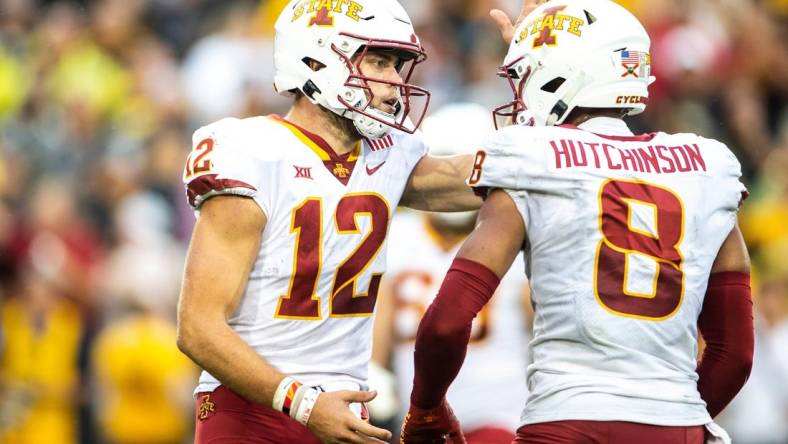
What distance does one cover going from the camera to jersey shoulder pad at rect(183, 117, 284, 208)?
4.43m

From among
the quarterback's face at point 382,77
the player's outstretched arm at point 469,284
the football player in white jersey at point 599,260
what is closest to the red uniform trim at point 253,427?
the football player in white jersey at point 599,260

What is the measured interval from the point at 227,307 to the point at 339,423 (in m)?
0.51

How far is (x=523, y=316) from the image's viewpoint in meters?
6.53

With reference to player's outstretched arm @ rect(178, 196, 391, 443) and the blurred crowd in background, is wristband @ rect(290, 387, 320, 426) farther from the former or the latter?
the blurred crowd in background

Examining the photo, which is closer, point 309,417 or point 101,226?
point 309,417

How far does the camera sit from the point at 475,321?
20.9ft

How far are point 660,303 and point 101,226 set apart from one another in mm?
7438

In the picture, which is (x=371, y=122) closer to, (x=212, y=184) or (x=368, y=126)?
(x=368, y=126)

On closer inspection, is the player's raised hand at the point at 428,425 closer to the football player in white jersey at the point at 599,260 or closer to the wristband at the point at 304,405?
the football player in white jersey at the point at 599,260

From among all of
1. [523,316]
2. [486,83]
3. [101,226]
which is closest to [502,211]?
[523,316]

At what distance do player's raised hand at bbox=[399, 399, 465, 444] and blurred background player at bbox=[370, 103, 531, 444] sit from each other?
5.81ft

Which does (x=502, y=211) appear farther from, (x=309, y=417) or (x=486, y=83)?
(x=486, y=83)

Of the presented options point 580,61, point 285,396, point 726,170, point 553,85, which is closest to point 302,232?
point 285,396

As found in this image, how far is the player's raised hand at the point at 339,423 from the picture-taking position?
14.0 feet
